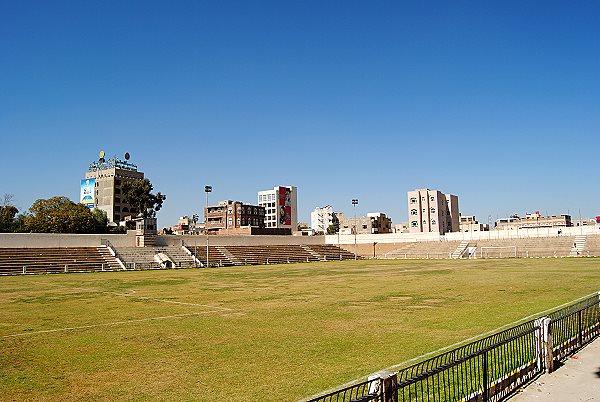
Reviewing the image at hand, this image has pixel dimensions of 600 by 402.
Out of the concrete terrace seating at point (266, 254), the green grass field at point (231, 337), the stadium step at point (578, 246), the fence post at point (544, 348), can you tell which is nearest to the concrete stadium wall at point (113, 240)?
the concrete terrace seating at point (266, 254)

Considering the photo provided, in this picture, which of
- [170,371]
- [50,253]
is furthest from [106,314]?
[50,253]

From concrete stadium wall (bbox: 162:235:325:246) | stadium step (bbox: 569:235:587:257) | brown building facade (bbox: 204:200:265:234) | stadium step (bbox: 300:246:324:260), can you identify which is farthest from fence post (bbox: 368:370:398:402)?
brown building facade (bbox: 204:200:265:234)

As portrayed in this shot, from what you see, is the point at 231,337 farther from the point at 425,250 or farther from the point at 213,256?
the point at 425,250

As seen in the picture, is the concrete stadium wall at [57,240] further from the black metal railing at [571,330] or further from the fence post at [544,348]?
the fence post at [544,348]

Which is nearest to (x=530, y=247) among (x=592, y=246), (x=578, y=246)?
(x=578, y=246)

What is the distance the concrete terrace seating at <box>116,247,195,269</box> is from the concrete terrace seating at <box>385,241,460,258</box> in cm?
4092

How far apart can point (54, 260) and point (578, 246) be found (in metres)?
77.8

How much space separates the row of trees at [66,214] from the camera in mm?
97938

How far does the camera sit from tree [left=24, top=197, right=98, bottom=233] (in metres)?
97.7

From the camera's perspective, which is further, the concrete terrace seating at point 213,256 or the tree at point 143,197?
the tree at point 143,197

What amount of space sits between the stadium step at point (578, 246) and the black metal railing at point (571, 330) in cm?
6695

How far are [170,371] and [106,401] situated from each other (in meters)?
2.22

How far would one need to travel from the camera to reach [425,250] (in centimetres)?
9256

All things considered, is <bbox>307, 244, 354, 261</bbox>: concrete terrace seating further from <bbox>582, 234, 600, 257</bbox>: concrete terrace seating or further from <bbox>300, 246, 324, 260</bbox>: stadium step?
<bbox>582, 234, 600, 257</bbox>: concrete terrace seating
